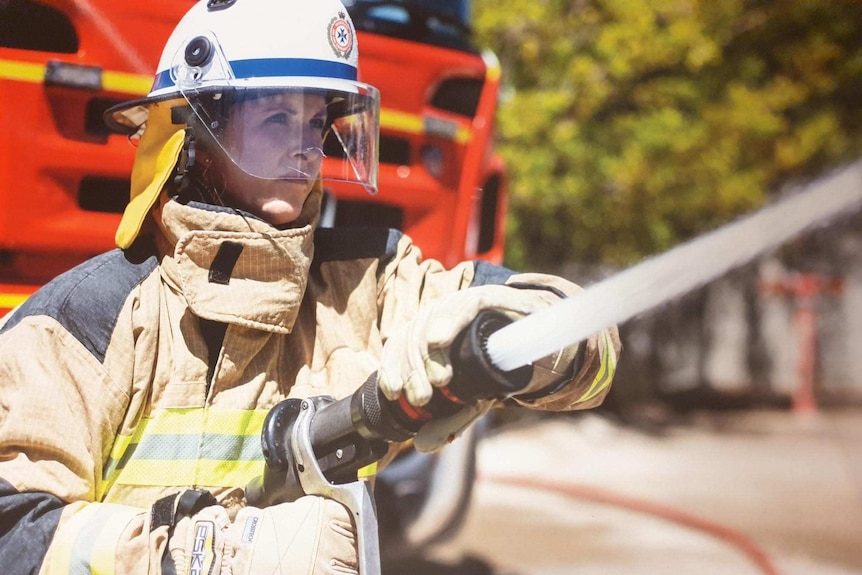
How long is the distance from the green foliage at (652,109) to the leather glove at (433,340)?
464 centimetres

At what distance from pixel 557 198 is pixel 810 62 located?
2096 mm

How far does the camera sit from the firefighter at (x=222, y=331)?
5.89 feet

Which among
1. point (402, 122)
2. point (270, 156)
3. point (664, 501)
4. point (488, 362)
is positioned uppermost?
point (402, 122)

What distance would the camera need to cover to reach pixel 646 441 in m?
7.55

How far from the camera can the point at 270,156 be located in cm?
210

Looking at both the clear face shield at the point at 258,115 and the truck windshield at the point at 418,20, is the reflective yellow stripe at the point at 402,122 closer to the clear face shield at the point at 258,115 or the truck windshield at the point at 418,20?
the truck windshield at the point at 418,20

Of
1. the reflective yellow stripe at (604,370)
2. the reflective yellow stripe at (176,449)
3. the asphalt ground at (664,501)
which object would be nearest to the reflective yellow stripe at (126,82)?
the reflective yellow stripe at (176,449)

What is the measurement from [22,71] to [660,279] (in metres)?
1.79

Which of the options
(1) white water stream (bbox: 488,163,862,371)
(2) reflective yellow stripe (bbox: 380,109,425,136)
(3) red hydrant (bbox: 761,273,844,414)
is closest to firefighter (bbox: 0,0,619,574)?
(1) white water stream (bbox: 488,163,862,371)

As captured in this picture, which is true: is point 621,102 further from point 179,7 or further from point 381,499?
point 179,7

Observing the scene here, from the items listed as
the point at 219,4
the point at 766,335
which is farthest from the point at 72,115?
the point at 766,335

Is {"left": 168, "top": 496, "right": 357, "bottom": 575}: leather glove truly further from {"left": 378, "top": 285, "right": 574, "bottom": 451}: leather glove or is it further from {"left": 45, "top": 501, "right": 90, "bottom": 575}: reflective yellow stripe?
{"left": 378, "top": 285, "right": 574, "bottom": 451}: leather glove

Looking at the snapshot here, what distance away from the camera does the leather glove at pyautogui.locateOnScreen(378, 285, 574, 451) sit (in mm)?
1674

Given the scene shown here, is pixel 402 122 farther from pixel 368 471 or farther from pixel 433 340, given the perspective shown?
pixel 433 340
